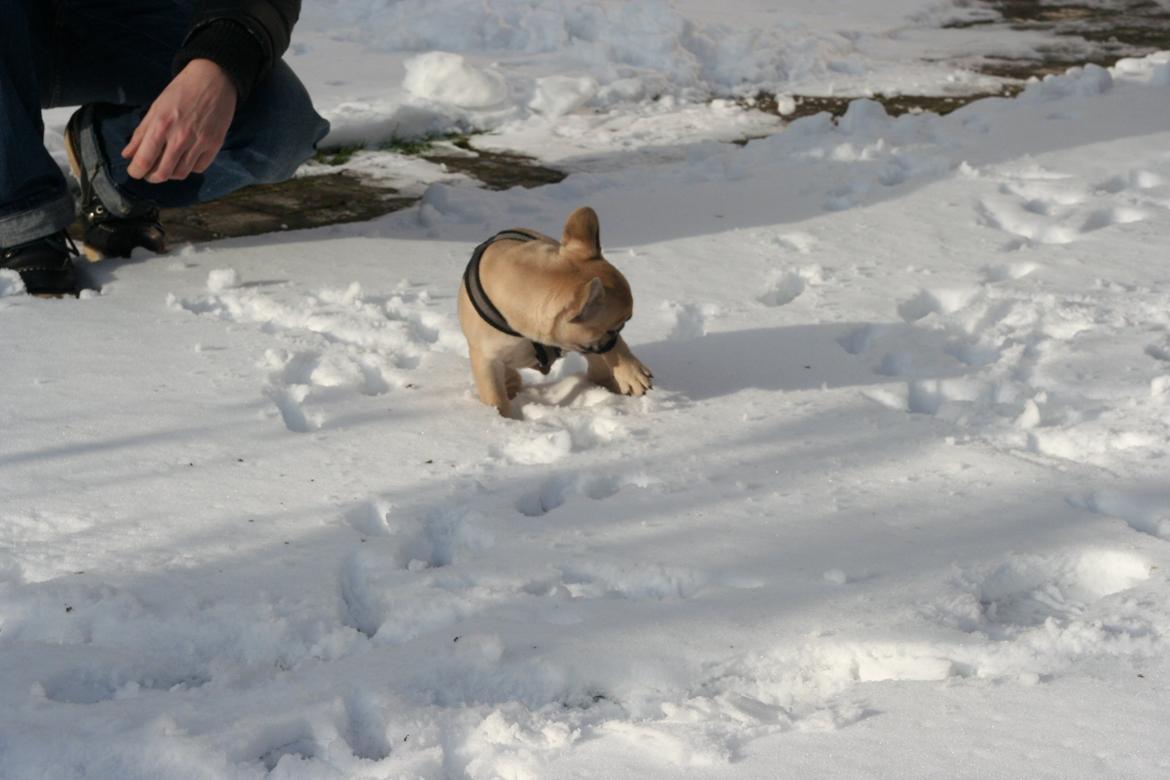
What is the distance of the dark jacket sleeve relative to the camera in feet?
10.1

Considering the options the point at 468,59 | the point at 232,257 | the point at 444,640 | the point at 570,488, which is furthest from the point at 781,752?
the point at 468,59

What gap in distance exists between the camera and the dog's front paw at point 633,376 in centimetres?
283

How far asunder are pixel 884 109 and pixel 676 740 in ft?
12.5

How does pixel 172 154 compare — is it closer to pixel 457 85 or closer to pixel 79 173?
pixel 79 173

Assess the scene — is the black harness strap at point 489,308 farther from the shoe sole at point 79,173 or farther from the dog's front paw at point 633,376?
the shoe sole at point 79,173

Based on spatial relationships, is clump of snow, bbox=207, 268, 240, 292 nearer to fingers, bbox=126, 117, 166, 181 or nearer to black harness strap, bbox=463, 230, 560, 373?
fingers, bbox=126, 117, 166, 181

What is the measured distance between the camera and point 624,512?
96.3 inches

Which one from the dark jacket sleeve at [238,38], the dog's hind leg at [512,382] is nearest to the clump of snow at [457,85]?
the dark jacket sleeve at [238,38]

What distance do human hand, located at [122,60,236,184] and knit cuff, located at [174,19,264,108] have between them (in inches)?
3.6

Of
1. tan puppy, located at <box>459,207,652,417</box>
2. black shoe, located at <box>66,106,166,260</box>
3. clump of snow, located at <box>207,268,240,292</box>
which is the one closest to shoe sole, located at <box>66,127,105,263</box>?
black shoe, located at <box>66,106,166,260</box>

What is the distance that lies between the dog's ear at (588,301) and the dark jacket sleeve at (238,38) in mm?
1098

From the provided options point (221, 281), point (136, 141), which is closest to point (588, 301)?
point (136, 141)

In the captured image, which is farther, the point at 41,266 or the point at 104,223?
the point at 104,223

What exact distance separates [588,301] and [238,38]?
1.26 metres
